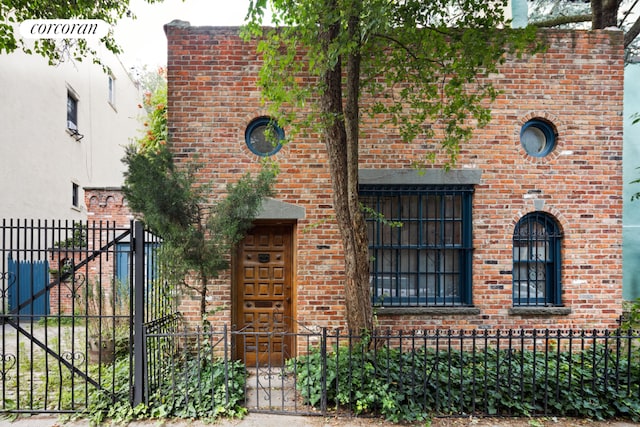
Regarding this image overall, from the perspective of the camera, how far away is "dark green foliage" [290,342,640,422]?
4312 mm

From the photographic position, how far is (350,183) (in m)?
4.69

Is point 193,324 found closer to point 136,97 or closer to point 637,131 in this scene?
point 637,131

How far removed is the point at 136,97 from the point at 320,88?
17866mm

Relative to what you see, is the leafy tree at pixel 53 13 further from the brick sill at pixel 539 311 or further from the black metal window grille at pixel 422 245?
the brick sill at pixel 539 311

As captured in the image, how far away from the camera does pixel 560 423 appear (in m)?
4.28

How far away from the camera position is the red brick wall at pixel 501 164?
5.77m

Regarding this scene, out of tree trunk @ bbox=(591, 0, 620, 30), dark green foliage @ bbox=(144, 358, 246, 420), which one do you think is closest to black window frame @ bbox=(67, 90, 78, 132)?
dark green foliage @ bbox=(144, 358, 246, 420)

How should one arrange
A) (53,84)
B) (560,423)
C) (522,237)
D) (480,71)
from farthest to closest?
1. (53,84)
2. (522,237)
3. (480,71)
4. (560,423)

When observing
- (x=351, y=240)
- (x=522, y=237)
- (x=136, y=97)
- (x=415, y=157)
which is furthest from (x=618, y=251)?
(x=136, y=97)

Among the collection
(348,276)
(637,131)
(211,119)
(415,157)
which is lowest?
(348,276)

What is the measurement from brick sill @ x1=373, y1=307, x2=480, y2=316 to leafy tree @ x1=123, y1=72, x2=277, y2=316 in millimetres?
2598

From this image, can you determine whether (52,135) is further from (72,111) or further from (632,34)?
(632,34)

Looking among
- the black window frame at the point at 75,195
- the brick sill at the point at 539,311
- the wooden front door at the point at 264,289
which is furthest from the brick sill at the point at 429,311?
the black window frame at the point at 75,195

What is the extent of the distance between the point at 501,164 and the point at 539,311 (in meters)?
2.42
